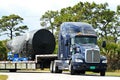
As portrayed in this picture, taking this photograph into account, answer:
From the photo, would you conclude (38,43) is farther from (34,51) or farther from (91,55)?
(91,55)

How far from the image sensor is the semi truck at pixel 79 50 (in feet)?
105

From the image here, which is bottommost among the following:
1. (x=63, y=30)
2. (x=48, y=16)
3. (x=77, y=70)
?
(x=77, y=70)

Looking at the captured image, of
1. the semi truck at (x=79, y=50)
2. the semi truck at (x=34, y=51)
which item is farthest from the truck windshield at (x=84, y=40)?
the semi truck at (x=34, y=51)

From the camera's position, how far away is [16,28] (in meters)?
99.2

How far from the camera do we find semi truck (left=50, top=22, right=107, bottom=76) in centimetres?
3209

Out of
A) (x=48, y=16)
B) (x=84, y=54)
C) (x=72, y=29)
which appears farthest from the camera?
(x=48, y=16)

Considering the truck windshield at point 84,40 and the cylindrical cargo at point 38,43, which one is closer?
the truck windshield at point 84,40

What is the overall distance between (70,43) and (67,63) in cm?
146

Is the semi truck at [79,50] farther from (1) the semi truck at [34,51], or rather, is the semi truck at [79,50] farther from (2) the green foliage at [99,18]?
(2) the green foliage at [99,18]

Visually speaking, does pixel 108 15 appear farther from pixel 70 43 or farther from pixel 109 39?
pixel 70 43

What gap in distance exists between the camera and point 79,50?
32625 mm

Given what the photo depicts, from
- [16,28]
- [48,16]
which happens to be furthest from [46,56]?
[16,28]

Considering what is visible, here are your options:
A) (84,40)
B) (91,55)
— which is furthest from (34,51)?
(91,55)

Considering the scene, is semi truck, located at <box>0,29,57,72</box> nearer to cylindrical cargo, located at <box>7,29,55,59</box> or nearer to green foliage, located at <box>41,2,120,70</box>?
cylindrical cargo, located at <box>7,29,55,59</box>
